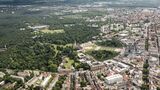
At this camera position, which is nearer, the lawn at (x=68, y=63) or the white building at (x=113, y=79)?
the white building at (x=113, y=79)

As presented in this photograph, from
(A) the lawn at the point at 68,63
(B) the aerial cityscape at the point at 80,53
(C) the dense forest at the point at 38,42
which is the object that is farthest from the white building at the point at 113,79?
(A) the lawn at the point at 68,63

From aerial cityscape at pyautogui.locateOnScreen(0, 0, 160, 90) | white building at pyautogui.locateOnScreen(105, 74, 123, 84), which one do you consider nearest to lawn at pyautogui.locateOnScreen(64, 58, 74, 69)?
aerial cityscape at pyautogui.locateOnScreen(0, 0, 160, 90)

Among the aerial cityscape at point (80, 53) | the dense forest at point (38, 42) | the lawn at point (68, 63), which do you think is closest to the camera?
the aerial cityscape at point (80, 53)

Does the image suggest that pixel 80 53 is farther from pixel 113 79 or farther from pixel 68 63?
pixel 113 79

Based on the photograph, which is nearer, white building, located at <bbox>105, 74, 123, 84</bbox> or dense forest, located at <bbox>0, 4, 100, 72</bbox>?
white building, located at <bbox>105, 74, 123, 84</bbox>

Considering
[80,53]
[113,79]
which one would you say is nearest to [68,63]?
[80,53]

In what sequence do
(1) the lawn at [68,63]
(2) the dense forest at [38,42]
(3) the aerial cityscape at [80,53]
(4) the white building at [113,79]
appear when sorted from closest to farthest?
(4) the white building at [113,79] < (3) the aerial cityscape at [80,53] < (1) the lawn at [68,63] < (2) the dense forest at [38,42]

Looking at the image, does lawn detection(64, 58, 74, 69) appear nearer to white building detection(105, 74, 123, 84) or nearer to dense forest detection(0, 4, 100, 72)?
dense forest detection(0, 4, 100, 72)

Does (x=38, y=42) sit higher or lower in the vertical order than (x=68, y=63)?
higher

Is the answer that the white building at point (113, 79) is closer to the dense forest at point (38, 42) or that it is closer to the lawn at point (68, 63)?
the dense forest at point (38, 42)
